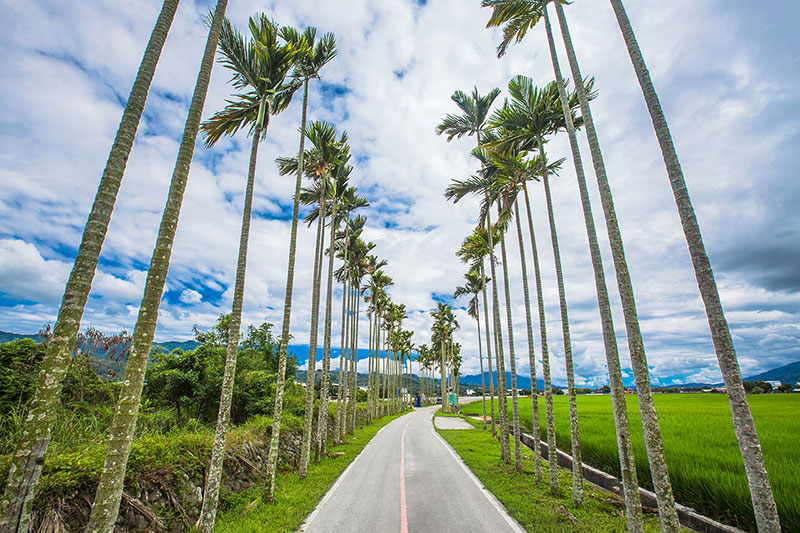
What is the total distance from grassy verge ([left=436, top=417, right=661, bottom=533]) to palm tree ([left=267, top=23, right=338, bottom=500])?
20.3 feet

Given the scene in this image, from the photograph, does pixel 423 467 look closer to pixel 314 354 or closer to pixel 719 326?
pixel 314 354

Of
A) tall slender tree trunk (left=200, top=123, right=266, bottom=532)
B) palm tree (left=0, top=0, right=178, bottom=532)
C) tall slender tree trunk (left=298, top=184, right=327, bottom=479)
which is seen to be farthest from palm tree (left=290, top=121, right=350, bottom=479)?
palm tree (left=0, top=0, right=178, bottom=532)

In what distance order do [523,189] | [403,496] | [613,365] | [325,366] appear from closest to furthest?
[613,365] → [403,496] → [523,189] → [325,366]

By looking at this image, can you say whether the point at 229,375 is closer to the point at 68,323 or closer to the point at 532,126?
the point at 68,323

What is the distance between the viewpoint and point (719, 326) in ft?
13.5

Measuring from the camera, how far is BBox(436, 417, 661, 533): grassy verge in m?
6.53

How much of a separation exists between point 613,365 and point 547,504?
Result: 4259 mm

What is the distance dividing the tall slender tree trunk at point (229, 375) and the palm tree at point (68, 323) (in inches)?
155

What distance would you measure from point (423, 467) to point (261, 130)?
1276 cm

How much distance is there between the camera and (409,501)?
27.2 ft

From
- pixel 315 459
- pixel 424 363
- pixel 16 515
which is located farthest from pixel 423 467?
pixel 424 363

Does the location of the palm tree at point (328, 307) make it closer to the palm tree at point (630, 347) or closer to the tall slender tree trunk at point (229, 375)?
the tall slender tree trunk at point (229, 375)

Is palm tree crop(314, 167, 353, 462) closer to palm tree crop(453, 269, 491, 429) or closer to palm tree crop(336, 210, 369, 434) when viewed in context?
palm tree crop(336, 210, 369, 434)

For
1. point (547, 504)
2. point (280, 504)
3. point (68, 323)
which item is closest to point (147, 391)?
point (280, 504)
